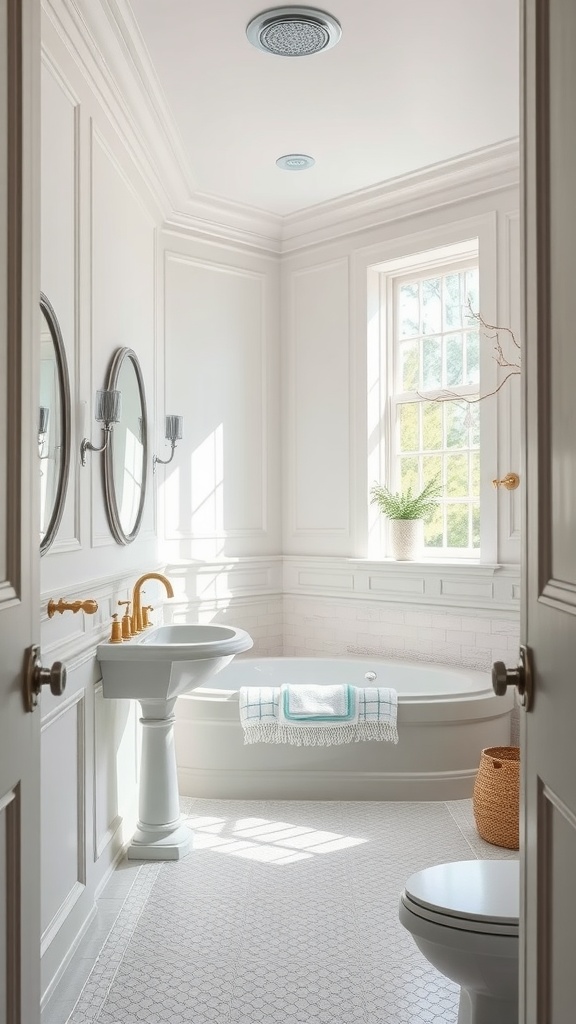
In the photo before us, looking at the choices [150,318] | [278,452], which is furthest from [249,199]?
[278,452]

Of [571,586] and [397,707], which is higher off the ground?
[571,586]

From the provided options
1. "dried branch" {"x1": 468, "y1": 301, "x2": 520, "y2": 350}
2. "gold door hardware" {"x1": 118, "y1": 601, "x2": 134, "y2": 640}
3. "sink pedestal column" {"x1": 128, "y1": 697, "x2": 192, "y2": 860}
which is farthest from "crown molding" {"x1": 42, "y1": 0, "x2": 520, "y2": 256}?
"sink pedestal column" {"x1": 128, "y1": 697, "x2": 192, "y2": 860}

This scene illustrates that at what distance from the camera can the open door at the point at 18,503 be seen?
1.21 m

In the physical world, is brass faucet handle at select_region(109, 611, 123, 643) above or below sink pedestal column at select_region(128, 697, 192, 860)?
above

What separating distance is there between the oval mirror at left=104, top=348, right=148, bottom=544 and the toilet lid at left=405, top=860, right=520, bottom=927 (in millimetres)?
1924

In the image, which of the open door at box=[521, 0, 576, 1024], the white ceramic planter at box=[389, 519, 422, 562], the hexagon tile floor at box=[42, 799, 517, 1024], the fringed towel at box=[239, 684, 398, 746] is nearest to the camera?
the open door at box=[521, 0, 576, 1024]

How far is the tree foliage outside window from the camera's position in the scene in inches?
183

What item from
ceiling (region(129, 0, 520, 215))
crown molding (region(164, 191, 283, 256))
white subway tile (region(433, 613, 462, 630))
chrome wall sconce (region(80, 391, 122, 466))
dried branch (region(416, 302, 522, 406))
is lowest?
white subway tile (region(433, 613, 462, 630))

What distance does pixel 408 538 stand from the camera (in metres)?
4.70

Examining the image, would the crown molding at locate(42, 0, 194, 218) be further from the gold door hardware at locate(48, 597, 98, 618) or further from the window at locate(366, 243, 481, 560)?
the gold door hardware at locate(48, 597, 98, 618)

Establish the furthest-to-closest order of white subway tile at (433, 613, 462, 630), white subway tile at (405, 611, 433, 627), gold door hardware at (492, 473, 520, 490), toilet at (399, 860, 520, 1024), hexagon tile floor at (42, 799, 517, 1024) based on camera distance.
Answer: white subway tile at (405, 611, 433, 627), white subway tile at (433, 613, 462, 630), gold door hardware at (492, 473, 520, 490), hexagon tile floor at (42, 799, 517, 1024), toilet at (399, 860, 520, 1024)

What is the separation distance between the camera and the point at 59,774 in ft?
8.31

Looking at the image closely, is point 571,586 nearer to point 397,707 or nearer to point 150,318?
point 397,707

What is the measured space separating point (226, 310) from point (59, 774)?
3136 millimetres
